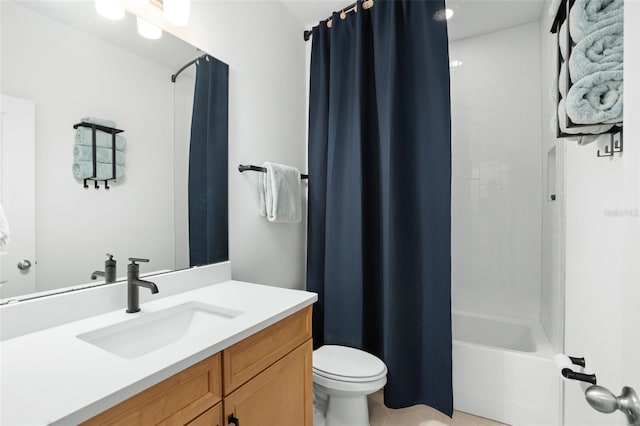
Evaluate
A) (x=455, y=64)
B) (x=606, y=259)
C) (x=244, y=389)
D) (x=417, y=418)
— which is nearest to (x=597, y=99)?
(x=606, y=259)

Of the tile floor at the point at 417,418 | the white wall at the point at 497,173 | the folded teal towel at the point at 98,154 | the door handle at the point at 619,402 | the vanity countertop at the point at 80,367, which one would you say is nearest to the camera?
the door handle at the point at 619,402

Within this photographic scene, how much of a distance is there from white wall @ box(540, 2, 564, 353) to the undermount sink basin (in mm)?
1666

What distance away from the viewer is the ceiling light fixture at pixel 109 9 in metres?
1.15

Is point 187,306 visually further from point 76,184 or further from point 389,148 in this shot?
point 389,148

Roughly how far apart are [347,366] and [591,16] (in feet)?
5.30

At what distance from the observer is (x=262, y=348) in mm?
1069

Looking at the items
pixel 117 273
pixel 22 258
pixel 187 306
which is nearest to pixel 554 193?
pixel 187 306

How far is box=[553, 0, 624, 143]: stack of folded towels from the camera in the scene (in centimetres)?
68

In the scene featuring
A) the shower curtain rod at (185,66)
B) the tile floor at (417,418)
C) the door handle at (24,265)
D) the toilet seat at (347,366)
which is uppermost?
the shower curtain rod at (185,66)

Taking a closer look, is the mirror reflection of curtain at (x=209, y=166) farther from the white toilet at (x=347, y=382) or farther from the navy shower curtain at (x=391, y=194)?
the white toilet at (x=347, y=382)

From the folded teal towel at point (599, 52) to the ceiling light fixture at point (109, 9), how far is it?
4.83 ft

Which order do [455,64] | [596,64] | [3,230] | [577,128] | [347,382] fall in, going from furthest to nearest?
[455,64] < [347,382] < [3,230] < [577,128] < [596,64]

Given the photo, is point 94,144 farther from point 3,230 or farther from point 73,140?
point 3,230

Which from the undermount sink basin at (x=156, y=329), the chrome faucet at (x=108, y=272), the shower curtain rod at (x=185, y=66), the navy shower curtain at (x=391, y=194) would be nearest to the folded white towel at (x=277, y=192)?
the navy shower curtain at (x=391, y=194)
